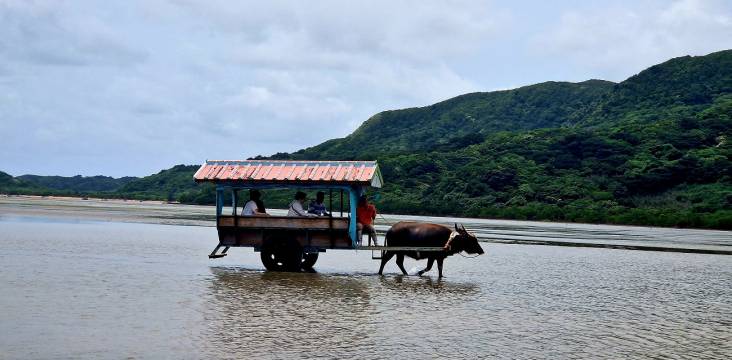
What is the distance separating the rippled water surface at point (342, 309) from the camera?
12.4 m

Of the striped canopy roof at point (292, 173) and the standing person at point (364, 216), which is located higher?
the striped canopy roof at point (292, 173)

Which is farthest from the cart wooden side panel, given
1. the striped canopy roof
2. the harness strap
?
the harness strap

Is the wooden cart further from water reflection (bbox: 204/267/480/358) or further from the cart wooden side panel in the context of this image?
water reflection (bbox: 204/267/480/358)

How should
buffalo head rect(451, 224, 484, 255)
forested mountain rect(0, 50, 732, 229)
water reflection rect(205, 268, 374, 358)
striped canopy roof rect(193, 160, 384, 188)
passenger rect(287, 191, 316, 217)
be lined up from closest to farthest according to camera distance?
water reflection rect(205, 268, 374, 358) → striped canopy roof rect(193, 160, 384, 188) → buffalo head rect(451, 224, 484, 255) → passenger rect(287, 191, 316, 217) → forested mountain rect(0, 50, 732, 229)

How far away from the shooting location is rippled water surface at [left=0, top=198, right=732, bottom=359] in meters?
12.4

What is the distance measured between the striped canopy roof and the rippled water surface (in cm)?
260

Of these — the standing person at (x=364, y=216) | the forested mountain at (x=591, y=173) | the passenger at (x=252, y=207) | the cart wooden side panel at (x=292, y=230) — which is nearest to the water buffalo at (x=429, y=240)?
the standing person at (x=364, y=216)

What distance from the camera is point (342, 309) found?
16.2 meters

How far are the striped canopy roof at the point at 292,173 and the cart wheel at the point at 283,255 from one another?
68.8 inches

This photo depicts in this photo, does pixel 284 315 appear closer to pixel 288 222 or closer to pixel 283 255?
pixel 288 222

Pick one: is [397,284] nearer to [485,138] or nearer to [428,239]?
[428,239]

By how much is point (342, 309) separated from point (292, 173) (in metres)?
7.92

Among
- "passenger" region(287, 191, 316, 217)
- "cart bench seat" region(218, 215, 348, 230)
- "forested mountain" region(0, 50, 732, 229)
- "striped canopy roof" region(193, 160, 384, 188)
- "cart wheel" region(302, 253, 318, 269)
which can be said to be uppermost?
"forested mountain" region(0, 50, 732, 229)

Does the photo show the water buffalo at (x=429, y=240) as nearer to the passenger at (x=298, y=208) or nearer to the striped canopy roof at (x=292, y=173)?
the striped canopy roof at (x=292, y=173)
